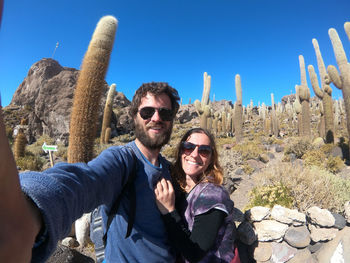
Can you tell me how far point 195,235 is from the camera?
1.46m

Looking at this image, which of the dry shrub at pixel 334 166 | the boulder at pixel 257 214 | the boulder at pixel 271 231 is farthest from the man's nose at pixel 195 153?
the dry shrub at pixel 334 166

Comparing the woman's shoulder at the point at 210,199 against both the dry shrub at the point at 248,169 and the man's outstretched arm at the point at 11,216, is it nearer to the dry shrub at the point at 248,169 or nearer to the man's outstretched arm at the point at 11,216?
the man's outstretched arm at the point at 11,216

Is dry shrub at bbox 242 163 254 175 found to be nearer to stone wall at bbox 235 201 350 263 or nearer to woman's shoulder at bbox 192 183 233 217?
stone wall at bbox 235 201 350 263

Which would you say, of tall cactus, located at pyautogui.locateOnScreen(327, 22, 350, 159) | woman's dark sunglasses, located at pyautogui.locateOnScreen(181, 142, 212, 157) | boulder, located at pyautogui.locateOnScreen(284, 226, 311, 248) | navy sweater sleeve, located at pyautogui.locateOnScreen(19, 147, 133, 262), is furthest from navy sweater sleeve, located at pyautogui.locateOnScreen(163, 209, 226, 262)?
tall cactus, located at pyautogui.locateOnScreen(327, 22, 350, 159)

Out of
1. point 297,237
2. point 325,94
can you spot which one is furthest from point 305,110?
point 297,237

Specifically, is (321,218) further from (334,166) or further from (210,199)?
(334,166)

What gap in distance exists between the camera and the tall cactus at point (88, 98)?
416 cm

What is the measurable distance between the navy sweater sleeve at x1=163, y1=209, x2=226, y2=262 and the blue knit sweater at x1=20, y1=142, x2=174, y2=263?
3.3 inches

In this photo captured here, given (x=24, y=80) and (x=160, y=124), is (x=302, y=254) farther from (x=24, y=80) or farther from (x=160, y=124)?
(x=24, y=80)

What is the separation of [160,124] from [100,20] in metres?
4.82

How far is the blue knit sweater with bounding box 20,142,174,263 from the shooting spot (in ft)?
2.12

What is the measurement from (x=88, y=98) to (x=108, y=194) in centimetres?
370

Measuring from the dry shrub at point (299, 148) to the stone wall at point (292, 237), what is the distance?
771 cm

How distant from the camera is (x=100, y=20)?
502 centimetres
